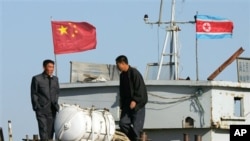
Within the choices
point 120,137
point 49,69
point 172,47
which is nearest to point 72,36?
point 172,47

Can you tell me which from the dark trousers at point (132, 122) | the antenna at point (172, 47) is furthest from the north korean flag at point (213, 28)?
the dark trousers at point (132, 122)

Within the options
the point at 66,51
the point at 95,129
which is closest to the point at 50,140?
the point at 95,129

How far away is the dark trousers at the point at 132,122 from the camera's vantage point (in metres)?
14.8

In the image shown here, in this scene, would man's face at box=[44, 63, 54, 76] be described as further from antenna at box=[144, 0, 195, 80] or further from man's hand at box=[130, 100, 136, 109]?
antenna at box=[144, 0, 195, 80]

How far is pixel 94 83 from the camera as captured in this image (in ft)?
71.4

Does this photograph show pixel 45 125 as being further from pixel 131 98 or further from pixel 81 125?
pixel 131 98

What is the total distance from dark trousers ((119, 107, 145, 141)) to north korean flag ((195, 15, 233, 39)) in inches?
337

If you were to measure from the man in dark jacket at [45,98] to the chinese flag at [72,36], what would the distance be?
8.39 m

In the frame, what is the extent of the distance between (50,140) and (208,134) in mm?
7512

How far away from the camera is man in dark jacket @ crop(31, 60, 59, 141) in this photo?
571 inches

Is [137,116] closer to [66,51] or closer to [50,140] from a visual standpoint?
[50,140]

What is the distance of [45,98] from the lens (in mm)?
14602

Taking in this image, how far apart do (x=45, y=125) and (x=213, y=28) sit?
987cm

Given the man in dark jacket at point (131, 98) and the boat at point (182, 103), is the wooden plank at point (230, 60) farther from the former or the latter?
the man in dark jacket at point (131, 98)
